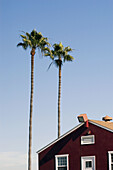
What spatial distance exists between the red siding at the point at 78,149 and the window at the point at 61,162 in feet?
1.21

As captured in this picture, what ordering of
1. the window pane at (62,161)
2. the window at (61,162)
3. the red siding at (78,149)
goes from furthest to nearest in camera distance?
the window pane at (62,161)
the window at (61,162)
the red siding at (78,149)

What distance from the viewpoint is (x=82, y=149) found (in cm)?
4022

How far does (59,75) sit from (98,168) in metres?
19.1

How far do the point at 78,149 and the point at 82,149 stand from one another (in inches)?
15.8

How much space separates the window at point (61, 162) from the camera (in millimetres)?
40797

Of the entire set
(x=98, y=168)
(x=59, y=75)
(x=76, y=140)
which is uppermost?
(x=59, y=75)

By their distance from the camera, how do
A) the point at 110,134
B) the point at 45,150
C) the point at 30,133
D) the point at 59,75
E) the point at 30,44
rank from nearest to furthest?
the point at 110,134, the point at 45,150, the point at 30,133, the point at 30,44, the point at 59,75

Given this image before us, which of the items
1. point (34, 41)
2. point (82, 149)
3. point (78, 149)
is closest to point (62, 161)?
point (78, 149)

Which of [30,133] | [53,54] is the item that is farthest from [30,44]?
[30,133]

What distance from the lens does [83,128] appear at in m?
40.5

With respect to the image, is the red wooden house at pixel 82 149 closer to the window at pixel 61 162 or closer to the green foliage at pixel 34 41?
the window at pixel 61 162

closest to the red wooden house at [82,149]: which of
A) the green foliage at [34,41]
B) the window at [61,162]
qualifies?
the window at [61,162]

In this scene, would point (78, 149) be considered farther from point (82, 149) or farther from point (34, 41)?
point (34, 41)

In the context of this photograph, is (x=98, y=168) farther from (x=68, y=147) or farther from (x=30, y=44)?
(x=30, y=44)
